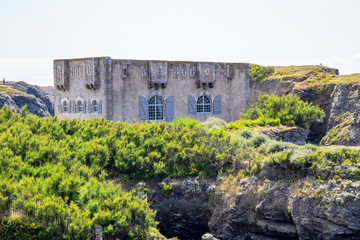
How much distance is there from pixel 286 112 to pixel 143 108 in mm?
8916

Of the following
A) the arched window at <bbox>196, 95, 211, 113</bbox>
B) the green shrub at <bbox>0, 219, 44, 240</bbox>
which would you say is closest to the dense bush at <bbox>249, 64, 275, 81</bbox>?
the arched window at <bbox>196, 95, 211, 113</bbox>

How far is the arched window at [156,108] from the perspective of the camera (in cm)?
2762

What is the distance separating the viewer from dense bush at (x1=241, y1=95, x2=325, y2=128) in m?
26.7

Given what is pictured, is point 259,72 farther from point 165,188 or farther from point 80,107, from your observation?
point 165,188

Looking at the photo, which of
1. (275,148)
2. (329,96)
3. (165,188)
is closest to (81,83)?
(165,188)

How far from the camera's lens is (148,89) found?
89.4 feet

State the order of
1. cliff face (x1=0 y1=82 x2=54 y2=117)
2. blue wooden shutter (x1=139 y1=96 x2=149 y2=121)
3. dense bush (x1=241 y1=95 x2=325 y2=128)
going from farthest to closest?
cliff face (x1=0 y1=82 x2=54 y2=117)
blue wooden shutter (x1=139 y1=96 x2=149 y2=121)
dense bush (x1=241 y1=95 x2=325 y2=128)

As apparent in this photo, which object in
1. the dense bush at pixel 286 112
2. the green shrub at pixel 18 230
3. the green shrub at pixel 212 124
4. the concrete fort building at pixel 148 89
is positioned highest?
the concrete fort building at pixel 148 89

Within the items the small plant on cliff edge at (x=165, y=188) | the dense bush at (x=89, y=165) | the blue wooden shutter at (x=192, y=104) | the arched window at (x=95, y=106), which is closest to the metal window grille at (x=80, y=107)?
the arched window at (x=95, y=106)

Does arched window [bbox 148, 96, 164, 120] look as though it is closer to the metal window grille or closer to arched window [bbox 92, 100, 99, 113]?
arched window [bbox 92, 100, 99, 113]

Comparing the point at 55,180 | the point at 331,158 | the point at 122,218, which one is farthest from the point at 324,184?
the point at 55,180

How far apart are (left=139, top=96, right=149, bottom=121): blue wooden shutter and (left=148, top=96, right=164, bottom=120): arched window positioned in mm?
517

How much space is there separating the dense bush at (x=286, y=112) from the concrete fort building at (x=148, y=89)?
238cm

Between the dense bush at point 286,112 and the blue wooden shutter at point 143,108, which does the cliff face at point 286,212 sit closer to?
the dense bush at point 286,112
